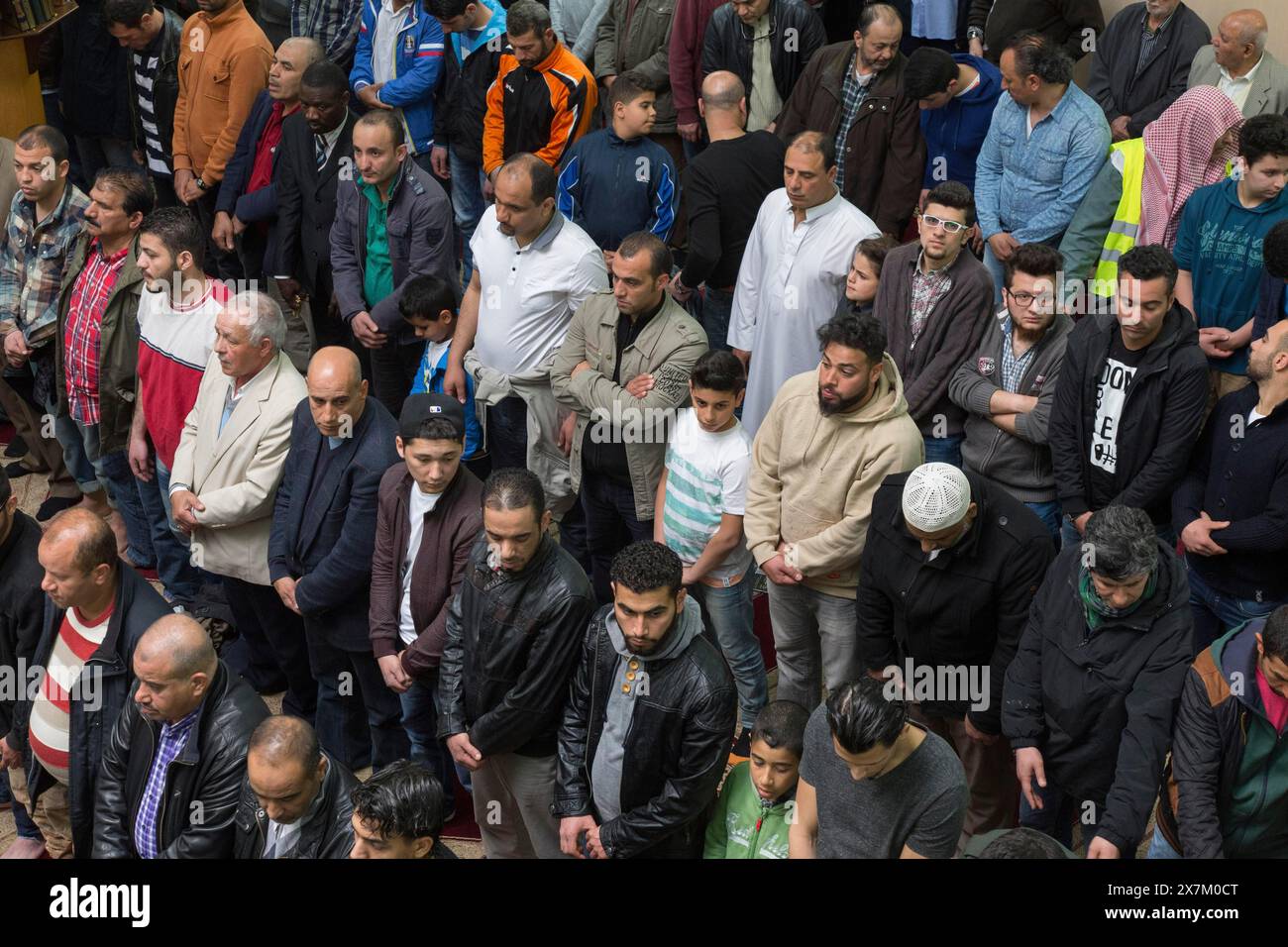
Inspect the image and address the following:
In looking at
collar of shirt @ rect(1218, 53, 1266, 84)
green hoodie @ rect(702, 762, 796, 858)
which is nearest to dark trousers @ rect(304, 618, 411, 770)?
green hoodie @ rect(702, 762, 796, 858)

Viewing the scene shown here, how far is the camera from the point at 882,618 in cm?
497

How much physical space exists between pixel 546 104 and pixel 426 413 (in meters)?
2.79

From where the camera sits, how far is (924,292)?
5.84m

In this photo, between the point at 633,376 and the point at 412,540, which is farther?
the point at 633,376

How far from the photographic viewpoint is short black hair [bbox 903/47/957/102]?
21.9ft

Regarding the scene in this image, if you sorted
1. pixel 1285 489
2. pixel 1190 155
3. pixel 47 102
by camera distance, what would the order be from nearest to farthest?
A: pixel 1285 489 → pixel 1190 155 → pixel 47 102

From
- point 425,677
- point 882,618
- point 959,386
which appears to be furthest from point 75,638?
point 959,386

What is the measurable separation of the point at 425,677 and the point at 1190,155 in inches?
145

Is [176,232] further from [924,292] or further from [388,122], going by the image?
[924,292]

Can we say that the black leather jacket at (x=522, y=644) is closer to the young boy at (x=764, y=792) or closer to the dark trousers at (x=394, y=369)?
the young boy at (x=764, y=792)

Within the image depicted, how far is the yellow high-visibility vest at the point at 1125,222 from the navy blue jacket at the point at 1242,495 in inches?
48.4

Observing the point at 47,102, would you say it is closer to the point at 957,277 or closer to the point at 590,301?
the point at 590,301

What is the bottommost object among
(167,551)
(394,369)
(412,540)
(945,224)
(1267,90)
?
(167,551)

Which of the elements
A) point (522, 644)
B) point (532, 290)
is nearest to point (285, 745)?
point (522, 644)
